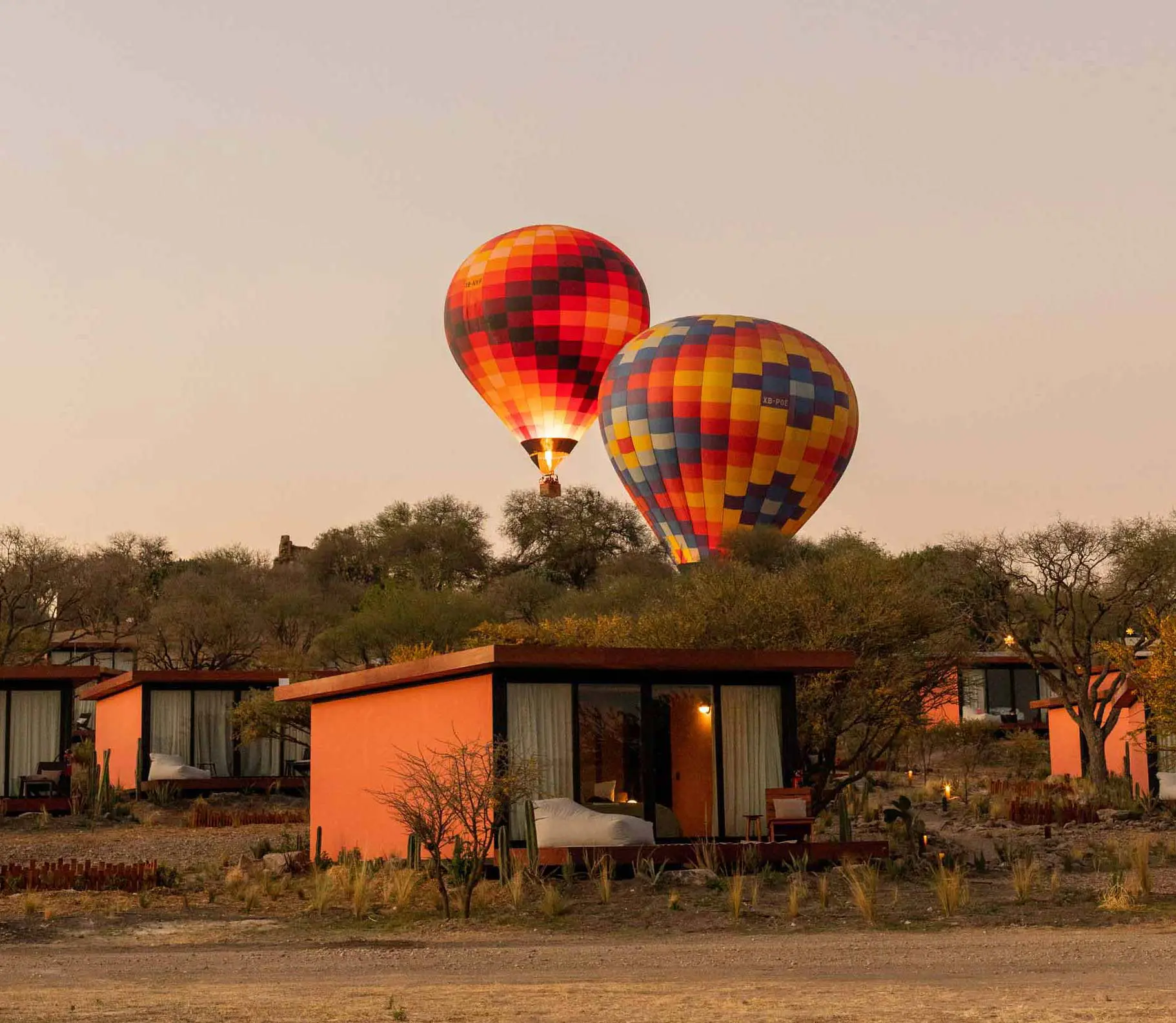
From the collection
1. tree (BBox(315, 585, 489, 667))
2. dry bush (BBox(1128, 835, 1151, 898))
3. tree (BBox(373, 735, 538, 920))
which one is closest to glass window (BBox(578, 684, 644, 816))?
tree (BBox(373, 735, 538, 920))

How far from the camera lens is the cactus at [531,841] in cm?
1933

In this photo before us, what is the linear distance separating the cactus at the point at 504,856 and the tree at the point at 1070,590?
2133 centimetres

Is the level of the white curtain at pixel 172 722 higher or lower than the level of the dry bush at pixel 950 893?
higher

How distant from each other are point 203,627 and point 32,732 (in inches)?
1299

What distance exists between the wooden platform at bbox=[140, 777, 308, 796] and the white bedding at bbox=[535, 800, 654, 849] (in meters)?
17.1

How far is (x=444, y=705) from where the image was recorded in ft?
71.2

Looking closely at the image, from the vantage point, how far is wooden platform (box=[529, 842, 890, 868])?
19469 millimetres

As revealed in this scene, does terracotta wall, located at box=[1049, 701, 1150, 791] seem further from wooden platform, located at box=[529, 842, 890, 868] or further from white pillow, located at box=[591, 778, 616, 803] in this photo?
white pillow, located at box=[591, 778, 616, 803]

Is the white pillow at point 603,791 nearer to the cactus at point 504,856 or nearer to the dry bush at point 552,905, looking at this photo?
the cactus at point 504,856

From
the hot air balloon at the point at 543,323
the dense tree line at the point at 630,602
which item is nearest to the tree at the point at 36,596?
the dense tree line at the point at 630,602

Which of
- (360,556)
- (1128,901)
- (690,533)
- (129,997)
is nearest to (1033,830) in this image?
(1128,901)

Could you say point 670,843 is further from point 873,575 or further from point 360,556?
point 360,556

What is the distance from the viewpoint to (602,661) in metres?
20.5

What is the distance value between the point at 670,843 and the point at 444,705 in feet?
11.2
